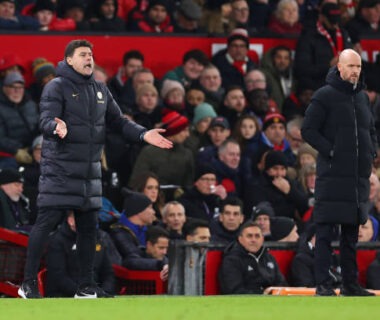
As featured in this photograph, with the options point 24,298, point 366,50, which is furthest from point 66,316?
point 366,50

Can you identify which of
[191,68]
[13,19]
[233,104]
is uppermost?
[13,19]

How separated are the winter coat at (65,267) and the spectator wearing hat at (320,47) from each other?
6.90 meters

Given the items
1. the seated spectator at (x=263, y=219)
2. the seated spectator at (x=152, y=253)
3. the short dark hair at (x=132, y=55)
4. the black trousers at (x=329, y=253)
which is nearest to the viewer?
the black trousers at (x=329, y=253)

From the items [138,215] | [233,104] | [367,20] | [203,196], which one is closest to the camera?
[138,215]

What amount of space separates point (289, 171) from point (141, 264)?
4.14 meters

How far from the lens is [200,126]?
2045cm

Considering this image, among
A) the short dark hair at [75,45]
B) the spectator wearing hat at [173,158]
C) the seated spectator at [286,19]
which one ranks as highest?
the seated spectator at [286,19]

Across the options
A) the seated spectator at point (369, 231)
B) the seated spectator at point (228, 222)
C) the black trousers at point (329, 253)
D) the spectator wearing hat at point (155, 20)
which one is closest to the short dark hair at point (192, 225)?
the seated spectator at point (228, 222)

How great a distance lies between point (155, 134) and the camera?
13.9 metres

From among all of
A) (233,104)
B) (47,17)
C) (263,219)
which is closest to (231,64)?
(233,104)

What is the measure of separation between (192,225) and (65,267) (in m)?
2.27

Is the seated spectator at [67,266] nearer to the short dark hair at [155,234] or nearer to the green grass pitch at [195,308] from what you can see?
the short dark hair at [155,234]

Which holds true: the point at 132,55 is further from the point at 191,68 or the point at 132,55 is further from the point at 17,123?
the point at 17,123

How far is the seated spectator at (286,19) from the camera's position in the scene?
23000 millimetres
